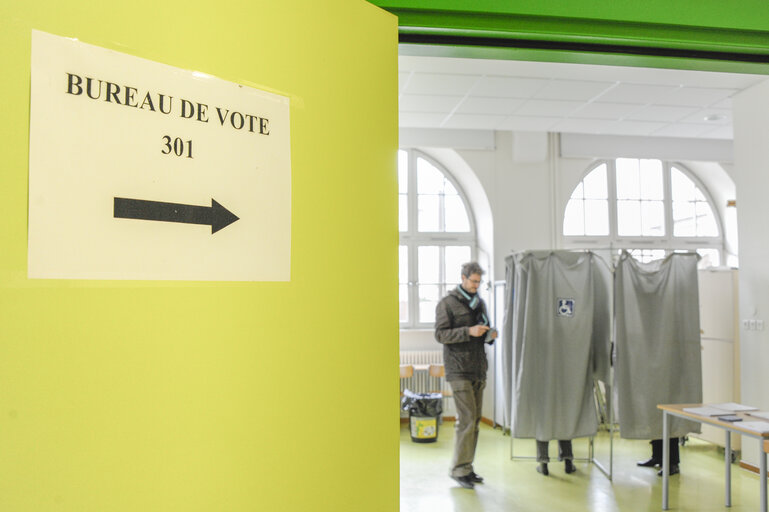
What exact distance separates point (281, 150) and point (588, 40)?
0.91 meters

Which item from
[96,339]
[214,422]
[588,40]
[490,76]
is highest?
[490,76]

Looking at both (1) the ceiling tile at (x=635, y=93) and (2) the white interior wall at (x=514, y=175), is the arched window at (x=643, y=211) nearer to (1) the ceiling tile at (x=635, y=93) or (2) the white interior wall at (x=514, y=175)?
(2) the white interior wall at (x=514, y=175)

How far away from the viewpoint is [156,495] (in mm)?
805

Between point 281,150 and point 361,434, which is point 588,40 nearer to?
point 281,150

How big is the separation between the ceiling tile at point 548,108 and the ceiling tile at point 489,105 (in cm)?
10

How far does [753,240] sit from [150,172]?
555 centimetres

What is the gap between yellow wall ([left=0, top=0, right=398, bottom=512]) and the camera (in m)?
0.71

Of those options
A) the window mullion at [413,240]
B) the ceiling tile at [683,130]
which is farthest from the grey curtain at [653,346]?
the window mullion at [413,240]

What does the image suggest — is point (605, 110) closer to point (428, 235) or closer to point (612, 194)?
point (612, 194)

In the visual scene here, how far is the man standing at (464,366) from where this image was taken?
4801 millimetres

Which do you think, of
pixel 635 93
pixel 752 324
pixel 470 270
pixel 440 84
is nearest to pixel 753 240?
pixel 752 324

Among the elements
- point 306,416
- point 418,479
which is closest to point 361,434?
point 306,416

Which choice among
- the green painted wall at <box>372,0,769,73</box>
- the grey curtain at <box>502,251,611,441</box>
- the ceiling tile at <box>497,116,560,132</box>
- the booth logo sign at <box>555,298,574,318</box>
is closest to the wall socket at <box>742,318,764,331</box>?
the grey curtain at <box>502,251,611,441</box>

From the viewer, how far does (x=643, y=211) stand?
28.5ft
